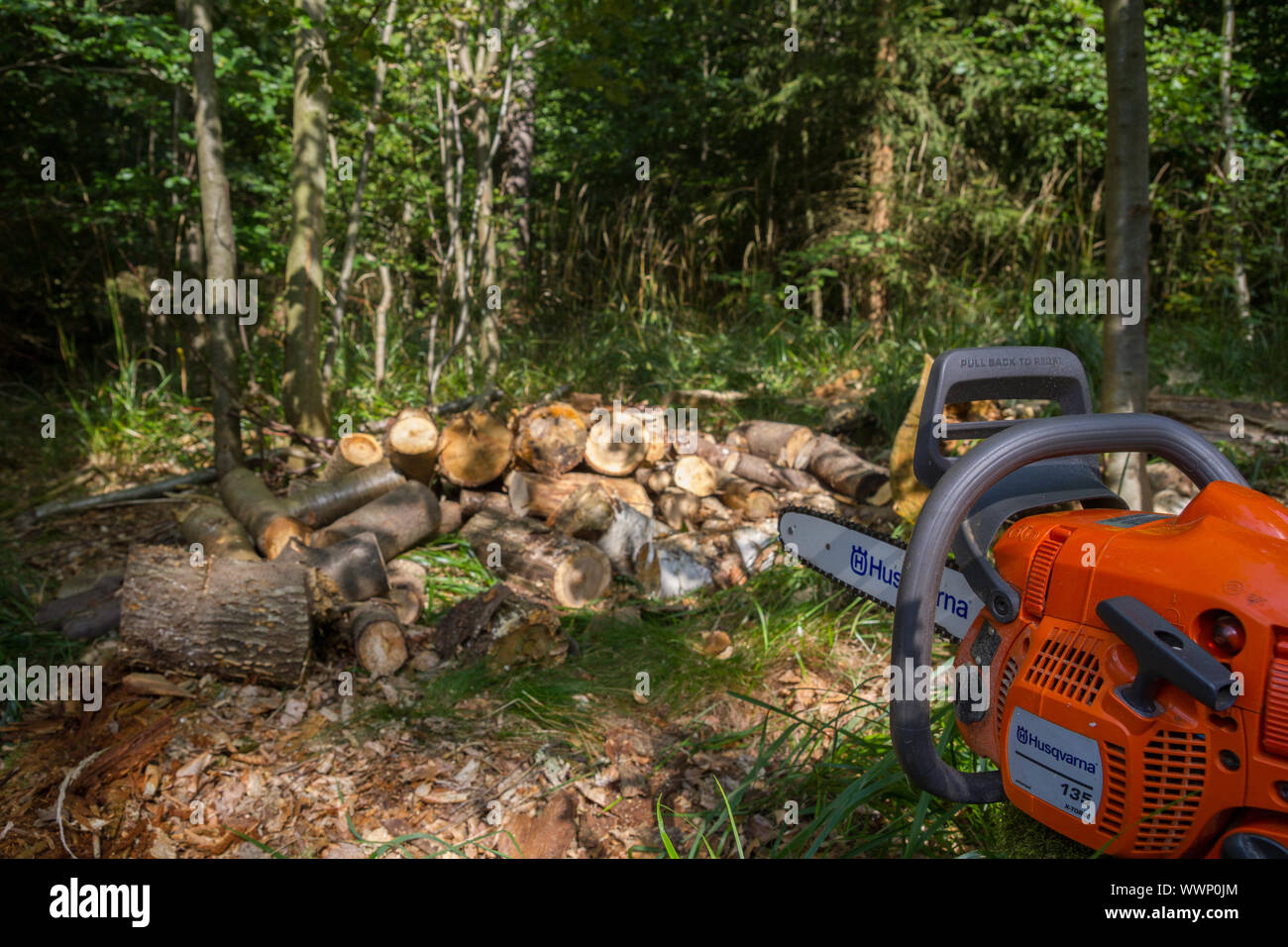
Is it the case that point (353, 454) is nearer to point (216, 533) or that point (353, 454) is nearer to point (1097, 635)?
point (216, 533)

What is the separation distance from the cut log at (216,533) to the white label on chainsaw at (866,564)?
256cm

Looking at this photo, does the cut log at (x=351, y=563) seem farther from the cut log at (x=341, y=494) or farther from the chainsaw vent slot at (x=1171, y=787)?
the chainsaw vent slot at (x=1171, y=787)

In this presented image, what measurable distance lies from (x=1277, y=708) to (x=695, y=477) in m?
3.54

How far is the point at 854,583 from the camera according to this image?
2.39 metres

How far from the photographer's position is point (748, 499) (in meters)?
4.50

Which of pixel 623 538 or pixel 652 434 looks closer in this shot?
pixel 623 538

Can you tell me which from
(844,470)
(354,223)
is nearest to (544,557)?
(844,470)

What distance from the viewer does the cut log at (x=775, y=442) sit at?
4.98m

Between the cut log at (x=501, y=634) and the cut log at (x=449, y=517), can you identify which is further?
the cut log at (x=449, y=517)

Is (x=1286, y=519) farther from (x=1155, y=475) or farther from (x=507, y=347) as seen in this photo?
(x=507, y=347)

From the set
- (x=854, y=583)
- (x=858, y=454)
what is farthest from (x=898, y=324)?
(x=854, y=583)

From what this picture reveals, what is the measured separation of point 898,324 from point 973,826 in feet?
19.3

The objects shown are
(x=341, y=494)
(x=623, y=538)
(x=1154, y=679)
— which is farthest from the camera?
(x=341, y=494)

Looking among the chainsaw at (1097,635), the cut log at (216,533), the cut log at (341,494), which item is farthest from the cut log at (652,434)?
the chainsaw at (1097,635)
